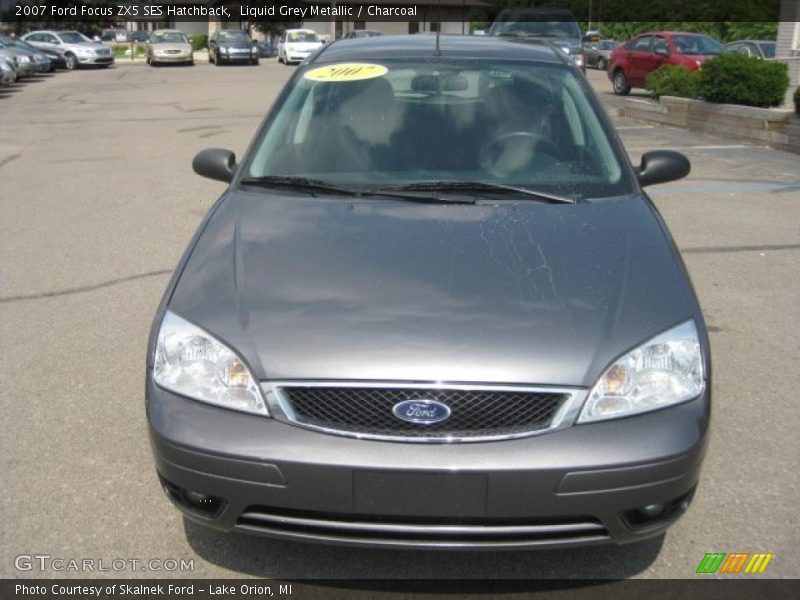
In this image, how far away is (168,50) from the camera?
40875 millimetres

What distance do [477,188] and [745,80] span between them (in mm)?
11824

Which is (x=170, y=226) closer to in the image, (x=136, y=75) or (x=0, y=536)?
(x=0, y=536)

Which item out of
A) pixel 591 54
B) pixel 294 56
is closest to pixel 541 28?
pixel 591 54

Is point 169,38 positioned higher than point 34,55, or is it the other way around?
point 169,38

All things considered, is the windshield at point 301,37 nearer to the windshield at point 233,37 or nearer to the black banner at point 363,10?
the windshield at point 233,37

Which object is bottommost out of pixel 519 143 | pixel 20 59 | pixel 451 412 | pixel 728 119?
pixel 20 59

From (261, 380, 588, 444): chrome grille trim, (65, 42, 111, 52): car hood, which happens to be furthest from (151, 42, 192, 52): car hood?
(261, 380, 588, 444): chrome grille trim

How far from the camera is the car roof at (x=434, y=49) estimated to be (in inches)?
174

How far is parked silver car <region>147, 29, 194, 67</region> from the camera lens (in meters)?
40.9

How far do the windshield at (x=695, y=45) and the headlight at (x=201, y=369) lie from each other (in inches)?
768

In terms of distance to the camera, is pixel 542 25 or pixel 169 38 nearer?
pixel 542 25

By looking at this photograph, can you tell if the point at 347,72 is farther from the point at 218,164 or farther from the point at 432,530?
the point at 432,530

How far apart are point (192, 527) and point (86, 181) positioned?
27.0 ft

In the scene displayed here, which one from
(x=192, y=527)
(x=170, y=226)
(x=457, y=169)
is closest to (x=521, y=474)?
(x=192, y=527)
